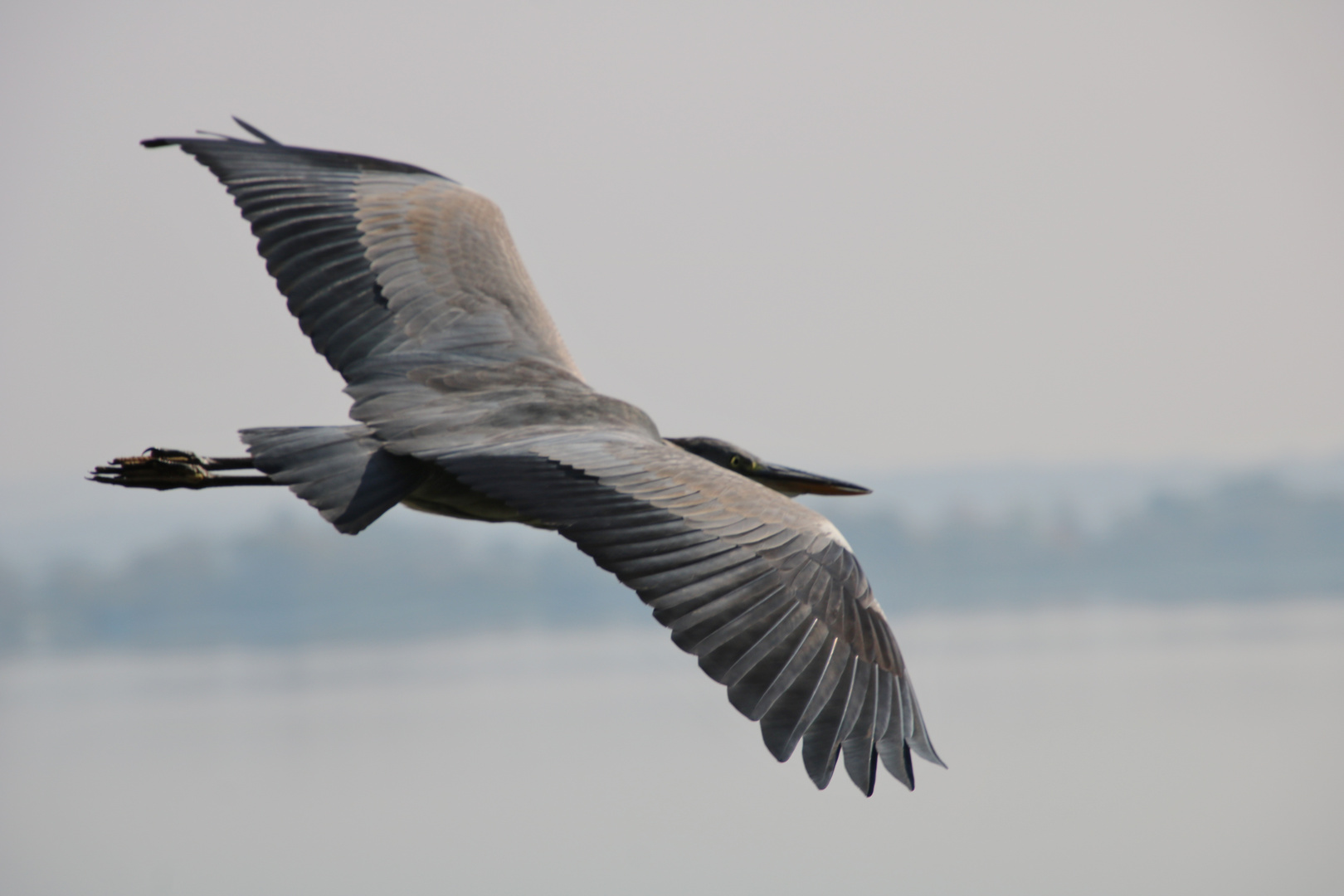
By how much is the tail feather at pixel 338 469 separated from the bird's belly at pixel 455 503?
241mm

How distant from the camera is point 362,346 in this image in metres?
6.11

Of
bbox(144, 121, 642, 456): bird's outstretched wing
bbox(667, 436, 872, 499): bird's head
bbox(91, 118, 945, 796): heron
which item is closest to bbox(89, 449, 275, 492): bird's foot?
bbox(91, 118, 945, 796): heron

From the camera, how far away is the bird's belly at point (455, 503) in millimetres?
5574

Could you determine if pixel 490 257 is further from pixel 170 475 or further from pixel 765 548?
pixel 765 548

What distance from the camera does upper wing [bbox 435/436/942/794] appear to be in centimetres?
403

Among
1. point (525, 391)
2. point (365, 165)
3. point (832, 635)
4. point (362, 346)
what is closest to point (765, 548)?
point (832, 635)

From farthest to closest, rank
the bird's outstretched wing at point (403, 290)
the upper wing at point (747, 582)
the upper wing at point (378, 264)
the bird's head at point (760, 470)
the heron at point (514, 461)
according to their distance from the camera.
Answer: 1. the bird's head at point (760, 470)
2. the upper wing at point (378, 264)
3. the bird's outstretched wing at point (403, 290)
4. the heron at point (514, 461)
5. the upper wing at point (747, 582)

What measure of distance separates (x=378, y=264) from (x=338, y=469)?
1615mm

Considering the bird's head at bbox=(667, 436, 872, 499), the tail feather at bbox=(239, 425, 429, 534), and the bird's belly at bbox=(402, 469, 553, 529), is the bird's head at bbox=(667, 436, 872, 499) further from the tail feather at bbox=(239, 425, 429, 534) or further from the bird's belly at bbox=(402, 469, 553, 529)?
the tail feather at bbox=(239, 425, 429, 534)

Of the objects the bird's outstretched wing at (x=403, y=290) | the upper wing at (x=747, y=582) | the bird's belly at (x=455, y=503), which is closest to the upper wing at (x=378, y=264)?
the bird's outstretched wing at (x=403, y=290)

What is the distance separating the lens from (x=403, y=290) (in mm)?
6410

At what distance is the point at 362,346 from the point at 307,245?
0.65 meters

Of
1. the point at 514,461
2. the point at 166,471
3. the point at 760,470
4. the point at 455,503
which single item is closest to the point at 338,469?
the point at 514,461

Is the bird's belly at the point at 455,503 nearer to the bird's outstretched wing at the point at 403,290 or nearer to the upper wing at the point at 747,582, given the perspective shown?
the bird's outstretched wing at the point at 403,290
